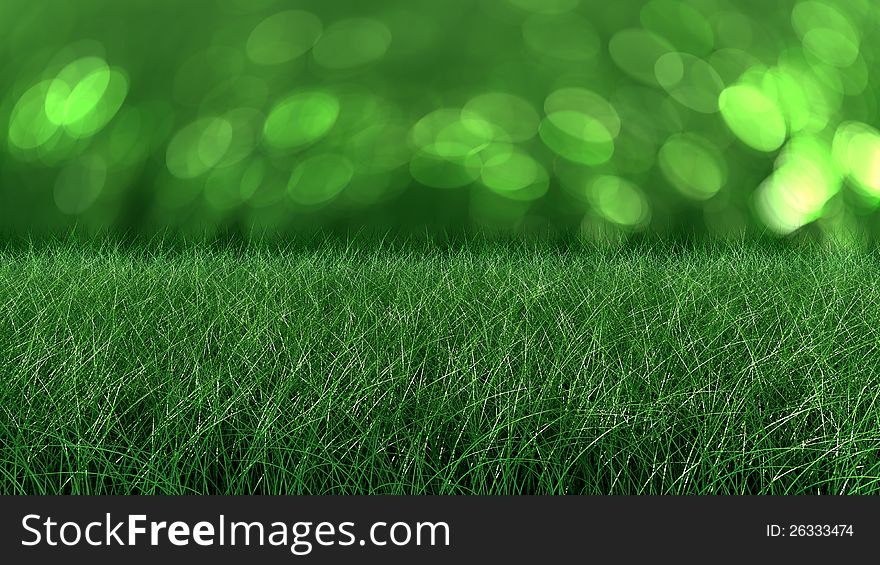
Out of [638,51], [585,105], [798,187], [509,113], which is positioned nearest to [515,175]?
[509,113]

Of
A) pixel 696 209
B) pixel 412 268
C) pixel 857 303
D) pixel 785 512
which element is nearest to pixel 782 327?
pixel 857 303

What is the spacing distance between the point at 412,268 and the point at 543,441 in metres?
1.18

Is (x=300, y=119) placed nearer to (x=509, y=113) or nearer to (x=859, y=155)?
(x=509, y=113)

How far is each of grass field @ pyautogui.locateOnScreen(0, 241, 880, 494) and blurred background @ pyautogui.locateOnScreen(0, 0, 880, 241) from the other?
2.95 feet

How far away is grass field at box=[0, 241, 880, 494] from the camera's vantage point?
1.18m

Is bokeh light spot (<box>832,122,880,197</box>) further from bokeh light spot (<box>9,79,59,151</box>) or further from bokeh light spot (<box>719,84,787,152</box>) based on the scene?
bokeh light spot (<box>9,79,59,151</box>)

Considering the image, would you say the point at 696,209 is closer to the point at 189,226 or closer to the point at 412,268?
the point at 412,268

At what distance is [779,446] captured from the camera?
1.24 meters

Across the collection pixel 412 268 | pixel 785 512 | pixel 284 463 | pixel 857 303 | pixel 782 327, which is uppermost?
pixel 412 268

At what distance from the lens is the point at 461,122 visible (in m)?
2.88

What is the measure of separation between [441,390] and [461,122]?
169 centimetres

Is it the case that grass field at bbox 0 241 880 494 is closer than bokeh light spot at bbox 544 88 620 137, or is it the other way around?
grass field at bbox 0 241 880 494

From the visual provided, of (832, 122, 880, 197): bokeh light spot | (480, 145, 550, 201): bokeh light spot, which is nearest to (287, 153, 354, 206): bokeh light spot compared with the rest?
(480, 145, 550, 201): bokeh light spot

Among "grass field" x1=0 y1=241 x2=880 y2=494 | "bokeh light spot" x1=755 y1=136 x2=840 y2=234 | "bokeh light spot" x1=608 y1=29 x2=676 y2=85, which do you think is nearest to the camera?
"grass field" x1=0 y1=241 x2=880 y2=494
